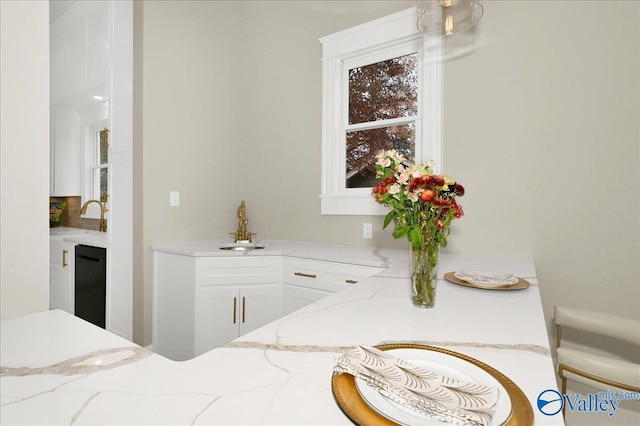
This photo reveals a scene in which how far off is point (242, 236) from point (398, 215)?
1886 mm

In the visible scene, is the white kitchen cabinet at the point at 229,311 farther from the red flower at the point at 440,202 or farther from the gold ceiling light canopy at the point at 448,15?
the gold ceiling light canopy at the point at 448,15

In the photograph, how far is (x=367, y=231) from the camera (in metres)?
2.40

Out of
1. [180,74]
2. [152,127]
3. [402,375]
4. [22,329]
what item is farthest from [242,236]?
[402,375]

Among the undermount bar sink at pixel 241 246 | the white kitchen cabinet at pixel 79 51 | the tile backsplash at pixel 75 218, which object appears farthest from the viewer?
the tile backsplash at pixel 75 218

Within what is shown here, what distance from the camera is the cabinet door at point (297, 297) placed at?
2.07 m

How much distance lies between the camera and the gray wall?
1657 millimetres

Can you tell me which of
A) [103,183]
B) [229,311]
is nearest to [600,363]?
[229,311]

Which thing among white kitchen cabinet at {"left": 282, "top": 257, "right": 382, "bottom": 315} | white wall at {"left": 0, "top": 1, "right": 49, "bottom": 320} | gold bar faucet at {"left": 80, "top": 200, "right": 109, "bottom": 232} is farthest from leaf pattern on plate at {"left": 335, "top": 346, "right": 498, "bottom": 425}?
gold bar faucet at {"left": 80, "top": 200, "right": 109, "bottom": 232}

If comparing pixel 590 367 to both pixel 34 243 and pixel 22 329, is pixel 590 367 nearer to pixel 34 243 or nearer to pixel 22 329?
pixel 22 329

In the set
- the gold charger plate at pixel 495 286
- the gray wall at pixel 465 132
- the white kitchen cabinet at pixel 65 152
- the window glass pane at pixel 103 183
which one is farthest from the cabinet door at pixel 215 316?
the white kitchen cabinet at pixel 65 152

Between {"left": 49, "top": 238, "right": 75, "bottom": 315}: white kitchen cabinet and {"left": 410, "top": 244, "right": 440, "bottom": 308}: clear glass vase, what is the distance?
328 cm

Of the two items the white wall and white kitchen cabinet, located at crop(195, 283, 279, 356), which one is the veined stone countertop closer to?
white kitchen cabinet, located at crop(195, 283, 279, 356)

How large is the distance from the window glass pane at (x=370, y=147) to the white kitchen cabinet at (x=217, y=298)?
0.89 m

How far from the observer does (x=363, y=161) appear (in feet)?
8.30
